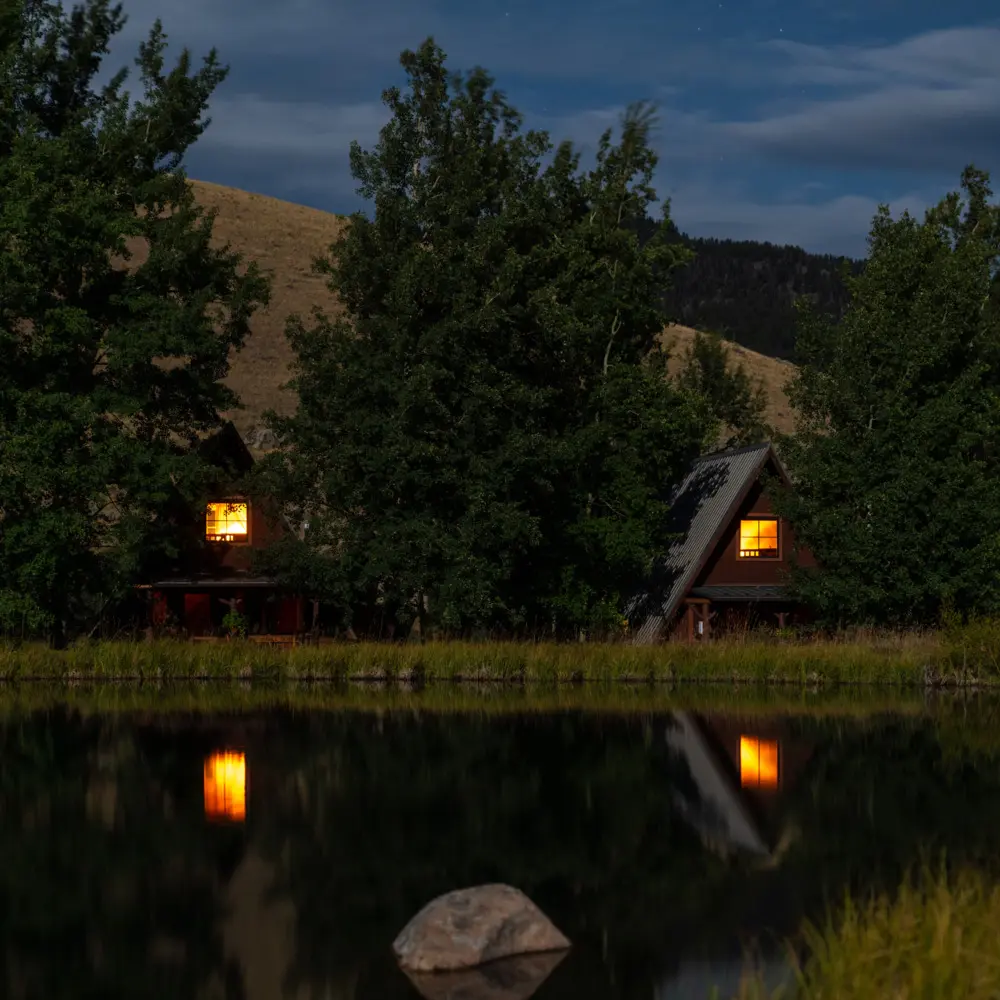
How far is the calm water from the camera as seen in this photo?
50.1 ft

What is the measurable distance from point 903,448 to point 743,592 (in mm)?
8117

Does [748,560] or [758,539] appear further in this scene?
[758,539]

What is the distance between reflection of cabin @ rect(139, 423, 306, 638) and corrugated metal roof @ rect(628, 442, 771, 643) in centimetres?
1217

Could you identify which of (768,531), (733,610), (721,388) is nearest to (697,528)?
(768,531)

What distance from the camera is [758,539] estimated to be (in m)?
55.0

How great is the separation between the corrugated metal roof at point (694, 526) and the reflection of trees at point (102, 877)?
85.0 ft

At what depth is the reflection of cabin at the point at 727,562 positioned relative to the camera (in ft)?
173

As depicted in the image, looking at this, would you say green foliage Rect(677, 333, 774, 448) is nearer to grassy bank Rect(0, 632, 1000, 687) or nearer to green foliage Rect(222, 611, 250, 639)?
green foliage Rect(222, 611, 250, 639)

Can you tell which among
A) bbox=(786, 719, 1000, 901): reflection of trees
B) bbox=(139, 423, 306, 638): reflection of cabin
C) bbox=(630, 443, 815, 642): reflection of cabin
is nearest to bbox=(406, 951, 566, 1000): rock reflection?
bbox=(786, 719, 1000, 901): reflection of trees

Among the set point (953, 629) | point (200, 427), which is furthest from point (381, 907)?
point (200, 427)

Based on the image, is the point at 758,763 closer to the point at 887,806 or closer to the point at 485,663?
the point at 887,806

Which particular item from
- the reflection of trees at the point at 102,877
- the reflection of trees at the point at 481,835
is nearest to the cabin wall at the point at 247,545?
the reflection of trees at the point at 481,835

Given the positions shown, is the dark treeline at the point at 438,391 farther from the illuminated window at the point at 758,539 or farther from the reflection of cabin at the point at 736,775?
the reflection of cabin at the point at 736,775

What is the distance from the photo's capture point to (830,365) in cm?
5156
